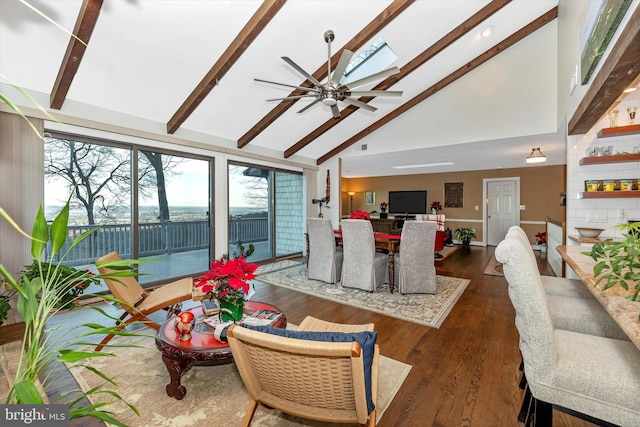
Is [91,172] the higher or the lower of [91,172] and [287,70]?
the lower

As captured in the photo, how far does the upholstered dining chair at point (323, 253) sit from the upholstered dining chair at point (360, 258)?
226 mm

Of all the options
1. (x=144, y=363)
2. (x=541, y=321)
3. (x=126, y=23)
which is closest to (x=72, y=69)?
(x=126, y=23)

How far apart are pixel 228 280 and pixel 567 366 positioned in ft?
5.83

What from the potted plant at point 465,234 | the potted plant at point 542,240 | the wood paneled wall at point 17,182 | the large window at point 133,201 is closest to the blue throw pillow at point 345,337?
the large window at point 133,201

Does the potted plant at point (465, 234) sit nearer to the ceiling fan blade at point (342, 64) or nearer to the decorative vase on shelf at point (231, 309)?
the ceiling fan blade at point (342, 64)

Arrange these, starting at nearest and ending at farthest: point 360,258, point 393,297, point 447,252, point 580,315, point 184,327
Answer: point 580,315 → point 184,327 → point 393,297 → point 360,258 → point 447,252

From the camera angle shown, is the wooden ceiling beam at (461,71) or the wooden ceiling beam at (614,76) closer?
the wooden ceiling beam at (614,76)

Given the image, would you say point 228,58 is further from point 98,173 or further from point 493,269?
point 493,269

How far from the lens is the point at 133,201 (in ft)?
12.9

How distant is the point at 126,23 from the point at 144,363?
9.91ft

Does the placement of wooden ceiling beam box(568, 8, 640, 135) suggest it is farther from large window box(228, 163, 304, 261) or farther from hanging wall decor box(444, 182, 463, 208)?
hanging wall decor box(444, 182, 463, 208)

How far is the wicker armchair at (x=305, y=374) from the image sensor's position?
1.06 m

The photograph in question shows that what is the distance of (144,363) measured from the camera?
2.22m

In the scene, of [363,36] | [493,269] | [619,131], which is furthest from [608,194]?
[363,36]
